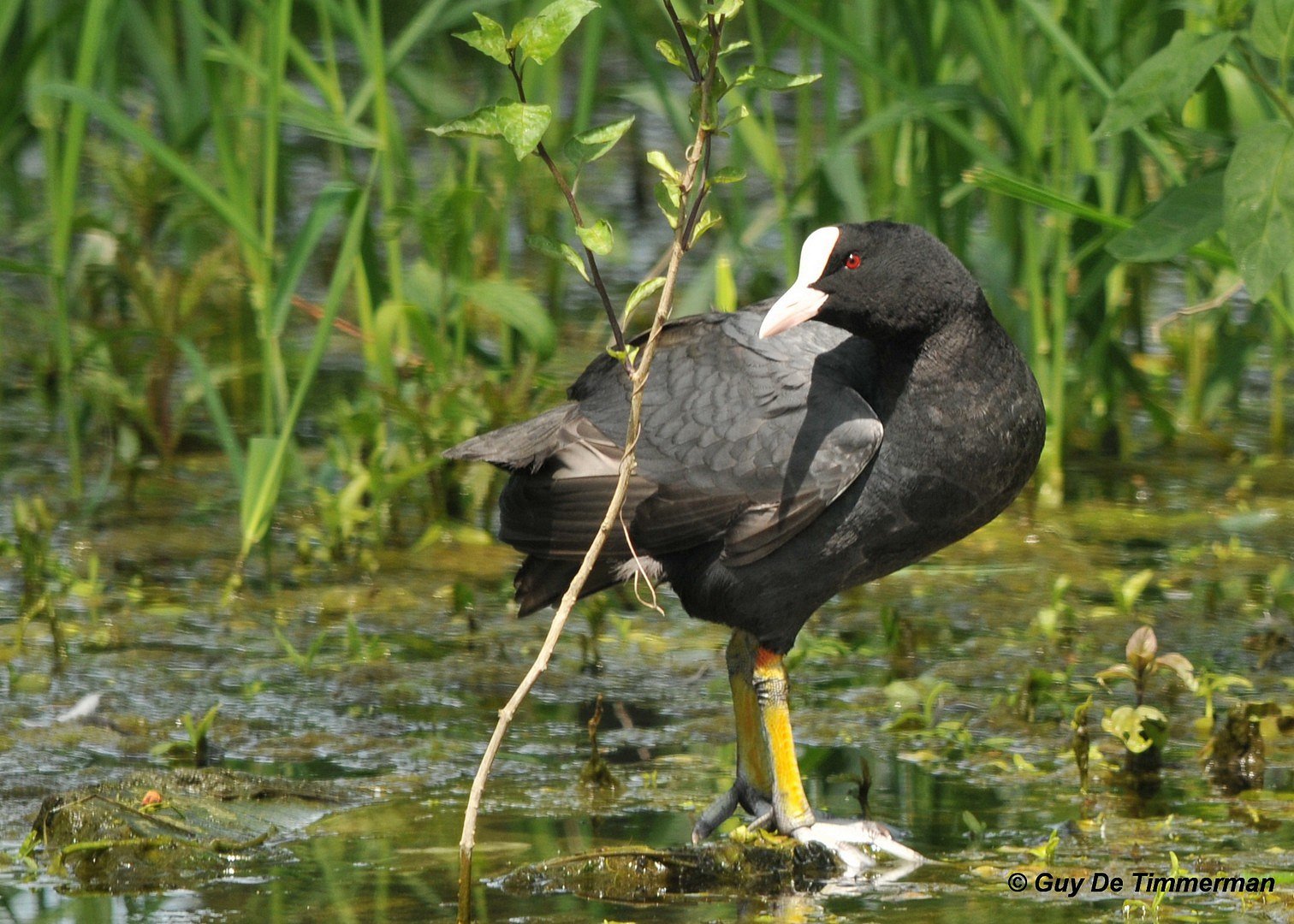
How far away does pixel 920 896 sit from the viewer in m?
2.93

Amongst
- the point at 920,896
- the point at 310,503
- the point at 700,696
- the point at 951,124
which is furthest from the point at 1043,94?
the point at 920,896

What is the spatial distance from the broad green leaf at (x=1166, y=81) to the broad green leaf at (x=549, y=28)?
4.21 ft

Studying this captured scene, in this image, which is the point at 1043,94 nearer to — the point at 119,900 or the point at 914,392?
the point at 914,392

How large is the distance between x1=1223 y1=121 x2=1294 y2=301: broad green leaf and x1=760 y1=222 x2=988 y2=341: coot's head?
0.52m

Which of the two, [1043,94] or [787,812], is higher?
[1043,94]

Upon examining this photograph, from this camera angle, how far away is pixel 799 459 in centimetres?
315

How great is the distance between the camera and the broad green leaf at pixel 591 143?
2654mm

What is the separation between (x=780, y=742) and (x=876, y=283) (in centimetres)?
78

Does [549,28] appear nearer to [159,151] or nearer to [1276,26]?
[1276,26]

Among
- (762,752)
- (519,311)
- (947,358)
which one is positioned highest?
(519,311)

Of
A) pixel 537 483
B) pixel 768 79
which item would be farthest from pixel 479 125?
pixel 537 483

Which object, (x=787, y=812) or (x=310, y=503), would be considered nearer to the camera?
(x=787, y=812)

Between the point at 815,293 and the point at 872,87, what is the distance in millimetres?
2503

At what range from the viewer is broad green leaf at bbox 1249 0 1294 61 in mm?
3350
